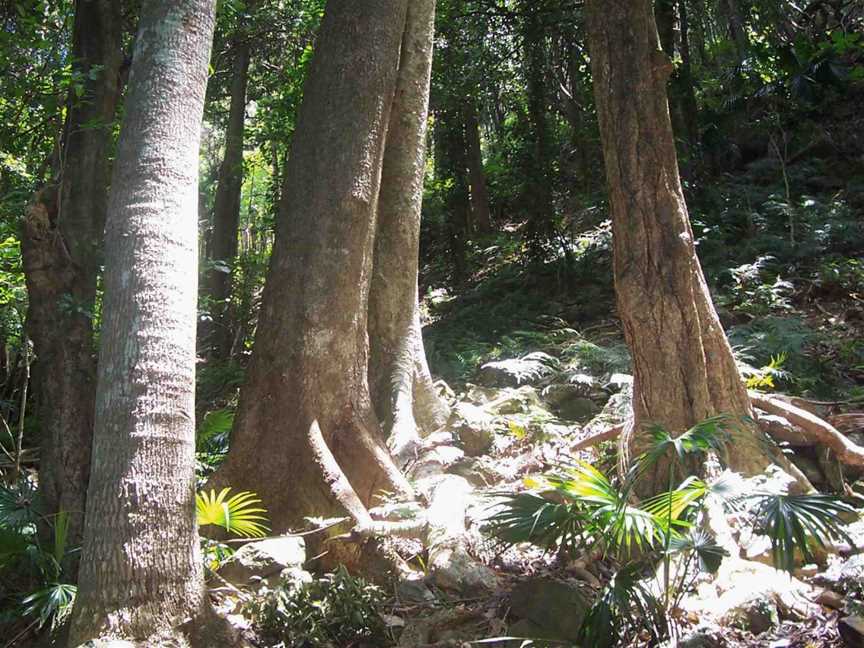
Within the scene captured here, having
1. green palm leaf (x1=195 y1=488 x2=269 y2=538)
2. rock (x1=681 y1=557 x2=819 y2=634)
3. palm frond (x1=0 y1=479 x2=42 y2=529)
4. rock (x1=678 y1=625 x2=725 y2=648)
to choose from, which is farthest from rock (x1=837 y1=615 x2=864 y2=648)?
palm frond (x1=0 y1=479 x2=42 y2=529)

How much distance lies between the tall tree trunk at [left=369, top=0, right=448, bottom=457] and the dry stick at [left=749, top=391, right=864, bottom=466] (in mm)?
2776

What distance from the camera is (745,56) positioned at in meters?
13.2

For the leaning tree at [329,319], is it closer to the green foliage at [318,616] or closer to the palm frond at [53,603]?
the green foliage at [318,616]

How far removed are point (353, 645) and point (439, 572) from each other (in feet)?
2.22

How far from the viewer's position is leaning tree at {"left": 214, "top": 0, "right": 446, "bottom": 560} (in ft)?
Result: 16.7

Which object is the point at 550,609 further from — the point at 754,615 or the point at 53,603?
the point at 53,603

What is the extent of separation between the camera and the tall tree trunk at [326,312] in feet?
16.7

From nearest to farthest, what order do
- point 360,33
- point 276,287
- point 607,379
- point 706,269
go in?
point 276,287
point 360,33
point 607,379
point 706,269

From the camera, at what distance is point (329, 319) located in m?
5.38

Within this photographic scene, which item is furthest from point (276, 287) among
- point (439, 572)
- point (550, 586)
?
point (550, 586)

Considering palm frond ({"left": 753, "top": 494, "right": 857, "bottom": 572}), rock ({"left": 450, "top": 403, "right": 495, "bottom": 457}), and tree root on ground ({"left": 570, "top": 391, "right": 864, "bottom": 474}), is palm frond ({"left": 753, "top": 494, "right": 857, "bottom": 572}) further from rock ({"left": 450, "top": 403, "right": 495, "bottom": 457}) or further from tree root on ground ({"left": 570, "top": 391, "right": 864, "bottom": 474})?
rock ({"left": 450, "top": 403, "right": 495, "bottom": 457})

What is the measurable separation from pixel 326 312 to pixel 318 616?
2109 mm

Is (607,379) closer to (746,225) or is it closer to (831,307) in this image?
(831,307)

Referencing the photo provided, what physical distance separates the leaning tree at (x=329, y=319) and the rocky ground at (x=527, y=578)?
0.40 metres
